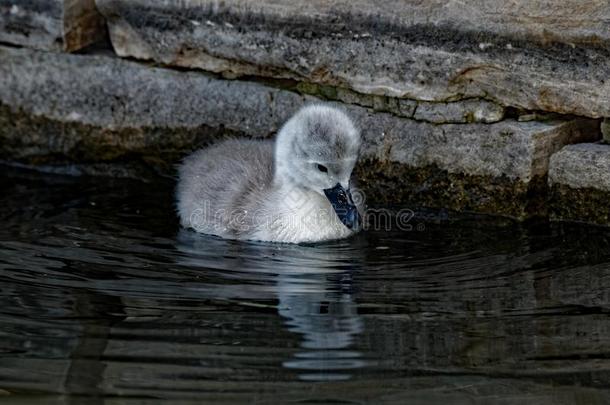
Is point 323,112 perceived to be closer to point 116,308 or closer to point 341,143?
point 341,143

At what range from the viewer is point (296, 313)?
4562mm

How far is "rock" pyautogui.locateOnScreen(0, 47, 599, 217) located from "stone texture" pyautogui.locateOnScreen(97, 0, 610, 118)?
14 centimetres

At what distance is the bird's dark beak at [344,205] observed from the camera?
18.0 feet

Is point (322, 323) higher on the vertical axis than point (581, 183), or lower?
lower

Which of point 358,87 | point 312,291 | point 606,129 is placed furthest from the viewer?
point 358,87

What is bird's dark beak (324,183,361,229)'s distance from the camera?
5.48m

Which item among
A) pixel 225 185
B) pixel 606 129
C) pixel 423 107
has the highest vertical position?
pixel 423 107

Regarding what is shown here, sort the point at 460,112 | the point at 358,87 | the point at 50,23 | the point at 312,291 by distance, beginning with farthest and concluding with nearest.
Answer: the point at 50,23, the point at 358,87, the point at 460,112, the point at 312,291

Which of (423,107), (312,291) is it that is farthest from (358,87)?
(312,291)

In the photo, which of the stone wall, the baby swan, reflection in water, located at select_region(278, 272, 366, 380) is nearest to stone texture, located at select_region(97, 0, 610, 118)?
the stone wall

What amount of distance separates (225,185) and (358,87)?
2.73 ft

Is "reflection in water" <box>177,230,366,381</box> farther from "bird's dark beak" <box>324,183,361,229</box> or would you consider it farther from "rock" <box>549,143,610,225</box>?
"rock" <box>549,143,610,225</box>

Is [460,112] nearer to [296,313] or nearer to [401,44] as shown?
[401,44]

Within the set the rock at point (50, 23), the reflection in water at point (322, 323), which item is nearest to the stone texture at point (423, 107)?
the reflection in water at point (322, 323)
